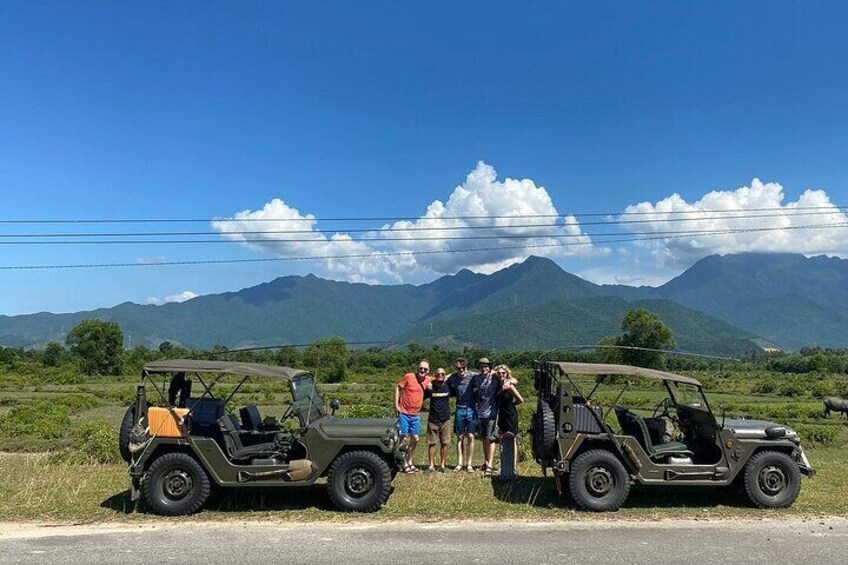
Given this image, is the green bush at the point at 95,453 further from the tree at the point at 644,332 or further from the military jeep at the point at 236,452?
the tree at the point at 644,332

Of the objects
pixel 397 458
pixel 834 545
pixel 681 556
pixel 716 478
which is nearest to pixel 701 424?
pixel 716 478

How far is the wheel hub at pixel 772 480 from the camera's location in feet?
28.9

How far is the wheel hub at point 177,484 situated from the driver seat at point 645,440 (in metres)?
6.27

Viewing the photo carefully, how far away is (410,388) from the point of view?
10766 mm

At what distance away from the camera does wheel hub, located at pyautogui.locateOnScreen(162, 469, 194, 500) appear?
841 cm

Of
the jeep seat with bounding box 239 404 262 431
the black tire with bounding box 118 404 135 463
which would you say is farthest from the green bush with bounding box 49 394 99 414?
the jeep seat with bounding box 239 404 262 431

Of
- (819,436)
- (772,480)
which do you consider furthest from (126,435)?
(819,436)

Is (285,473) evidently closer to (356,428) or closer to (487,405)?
(356,428)

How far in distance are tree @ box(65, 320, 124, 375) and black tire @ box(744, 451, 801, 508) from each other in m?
85.8

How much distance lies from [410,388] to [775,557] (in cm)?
581

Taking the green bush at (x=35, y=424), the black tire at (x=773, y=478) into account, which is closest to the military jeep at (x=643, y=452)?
the black tire at (x=773, y=478)

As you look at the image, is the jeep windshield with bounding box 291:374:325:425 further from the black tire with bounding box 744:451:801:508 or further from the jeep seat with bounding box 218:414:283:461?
the black tire with bounding box 744:451:801:508

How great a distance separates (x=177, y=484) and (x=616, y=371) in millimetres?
6255

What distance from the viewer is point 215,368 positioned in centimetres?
887
